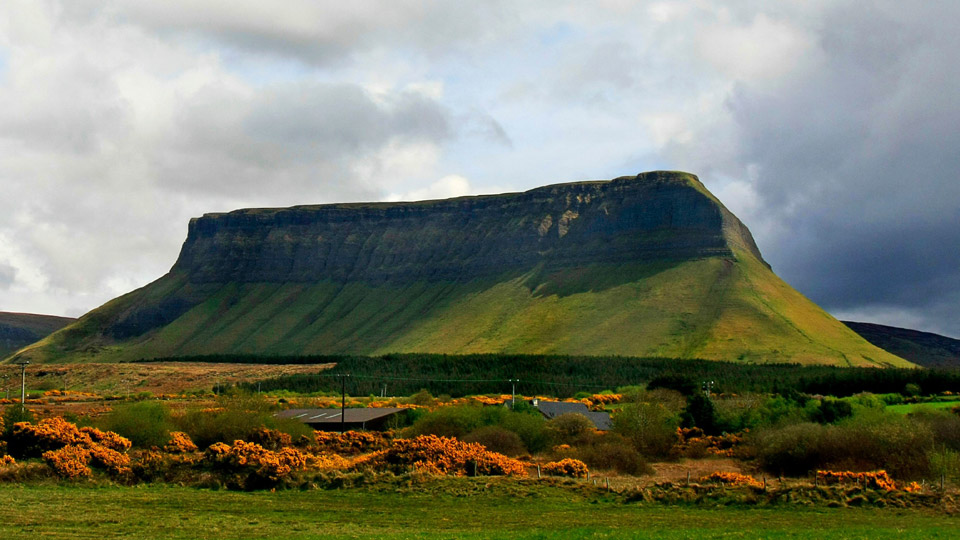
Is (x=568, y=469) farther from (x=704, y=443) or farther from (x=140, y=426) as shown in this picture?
(x=140, y=426)

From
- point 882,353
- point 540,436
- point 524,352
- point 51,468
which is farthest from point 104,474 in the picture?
point 882,353

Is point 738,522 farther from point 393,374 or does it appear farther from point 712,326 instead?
point 712,326

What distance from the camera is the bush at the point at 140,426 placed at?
157 ft

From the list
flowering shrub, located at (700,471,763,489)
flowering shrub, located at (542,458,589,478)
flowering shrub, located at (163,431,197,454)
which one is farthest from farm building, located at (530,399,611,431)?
flowering shrub, located at (163,431,197,454)

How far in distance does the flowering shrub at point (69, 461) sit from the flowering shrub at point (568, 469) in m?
18.9

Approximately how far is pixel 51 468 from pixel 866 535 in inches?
1193

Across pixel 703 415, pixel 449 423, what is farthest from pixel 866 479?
pixel 703 415

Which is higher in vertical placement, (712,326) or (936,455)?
(712,326)

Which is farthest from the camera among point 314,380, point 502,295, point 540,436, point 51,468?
point 502,295

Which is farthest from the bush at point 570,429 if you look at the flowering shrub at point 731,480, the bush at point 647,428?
the flowering shrub at point 731,480

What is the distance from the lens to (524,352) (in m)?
153

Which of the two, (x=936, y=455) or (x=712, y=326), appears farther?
(x=712, y=326)

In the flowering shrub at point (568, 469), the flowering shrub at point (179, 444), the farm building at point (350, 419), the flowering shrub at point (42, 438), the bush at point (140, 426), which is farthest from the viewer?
the farm building at point (350, 419)

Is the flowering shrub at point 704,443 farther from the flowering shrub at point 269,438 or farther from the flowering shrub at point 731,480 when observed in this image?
the flowering shrub at point 269,438
